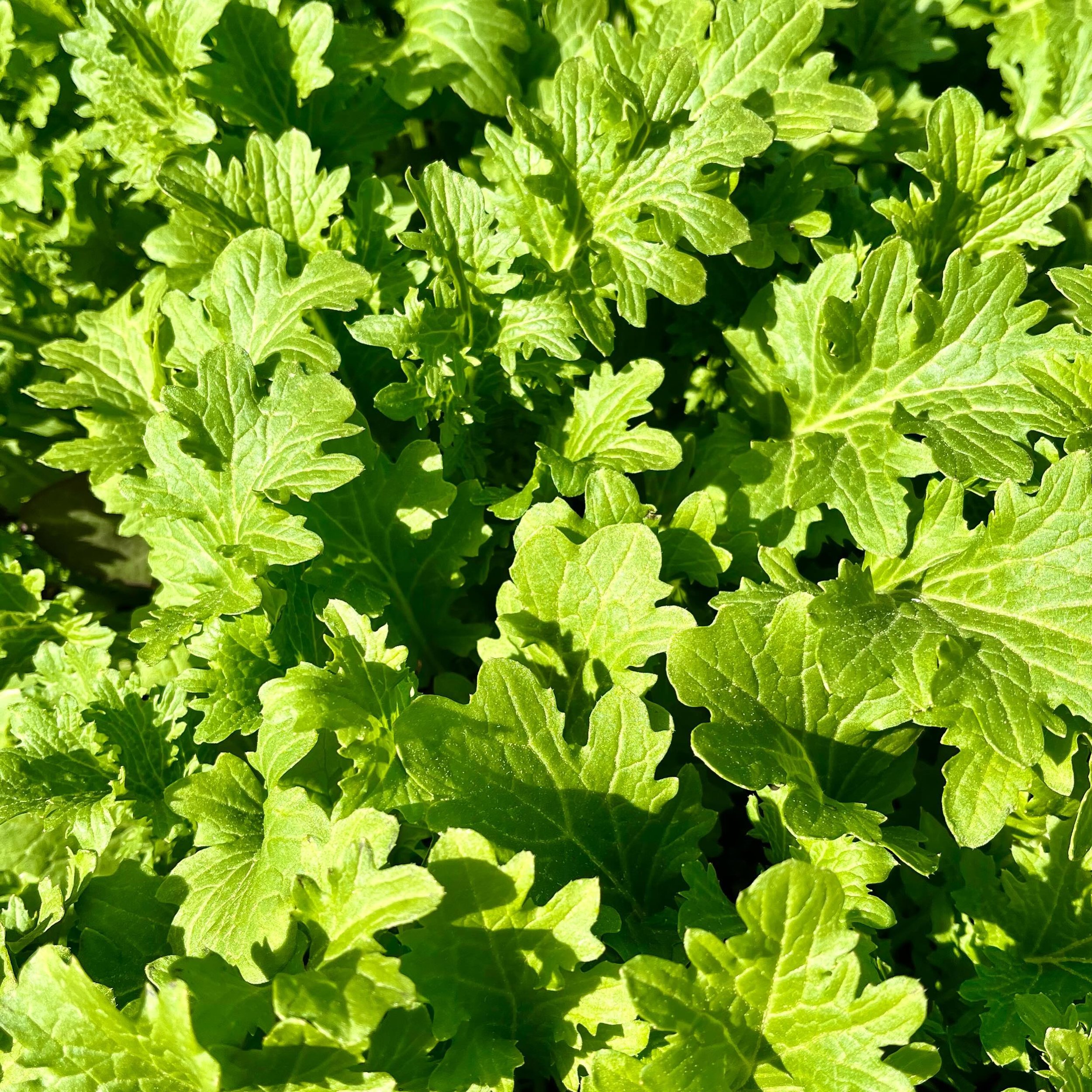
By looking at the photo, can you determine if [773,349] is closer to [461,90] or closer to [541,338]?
[541,338]

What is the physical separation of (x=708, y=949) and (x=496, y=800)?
51 centimetres

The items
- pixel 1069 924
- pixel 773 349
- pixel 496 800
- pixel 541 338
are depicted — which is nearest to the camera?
pixel 496 800

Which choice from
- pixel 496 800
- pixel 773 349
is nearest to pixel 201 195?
pixel 773 349

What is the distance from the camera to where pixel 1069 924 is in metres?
2.35

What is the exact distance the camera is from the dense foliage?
6.39ft

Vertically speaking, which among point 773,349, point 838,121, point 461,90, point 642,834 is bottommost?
point 642,834

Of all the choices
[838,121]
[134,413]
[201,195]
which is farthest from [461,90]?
[134,413]

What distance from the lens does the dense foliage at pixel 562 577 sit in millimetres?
1947

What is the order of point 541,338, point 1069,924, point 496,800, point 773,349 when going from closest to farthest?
1. point 496,800
2. point 1069,924
3. point 541,338
4. point 773,349

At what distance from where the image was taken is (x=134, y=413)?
2.96 meters

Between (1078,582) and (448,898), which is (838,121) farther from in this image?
(448,898)

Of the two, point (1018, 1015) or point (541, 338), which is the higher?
point (541, 338)

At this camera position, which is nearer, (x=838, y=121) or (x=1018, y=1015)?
(x=1018, y=1015)

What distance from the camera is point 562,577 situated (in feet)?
7.87
